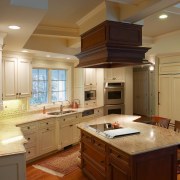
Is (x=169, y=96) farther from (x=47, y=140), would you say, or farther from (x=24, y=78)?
(x=24, y=78)

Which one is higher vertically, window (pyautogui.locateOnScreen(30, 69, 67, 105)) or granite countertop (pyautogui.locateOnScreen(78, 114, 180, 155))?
window (pyautogui.locateOnScreen(30, 69, 67, 105))

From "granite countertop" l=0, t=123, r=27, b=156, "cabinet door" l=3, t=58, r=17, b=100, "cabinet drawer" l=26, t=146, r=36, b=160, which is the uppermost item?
"cabinet door" l=3, t=58, r=17, b=100

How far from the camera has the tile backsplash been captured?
14.1 ft

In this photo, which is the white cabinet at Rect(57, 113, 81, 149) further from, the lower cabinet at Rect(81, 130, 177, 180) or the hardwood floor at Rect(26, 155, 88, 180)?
the lower cabinet at Rect(81, 130, 177, 180)

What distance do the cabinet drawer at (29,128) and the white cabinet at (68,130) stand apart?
661 mm

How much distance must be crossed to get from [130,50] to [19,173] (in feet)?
6.65

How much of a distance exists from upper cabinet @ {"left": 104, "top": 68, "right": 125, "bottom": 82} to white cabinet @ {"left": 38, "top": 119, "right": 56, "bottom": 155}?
2.25 m

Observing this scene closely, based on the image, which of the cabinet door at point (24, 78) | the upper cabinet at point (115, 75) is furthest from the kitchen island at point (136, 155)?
the upper cabinet at point (115, 75)

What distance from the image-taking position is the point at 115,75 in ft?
19.9

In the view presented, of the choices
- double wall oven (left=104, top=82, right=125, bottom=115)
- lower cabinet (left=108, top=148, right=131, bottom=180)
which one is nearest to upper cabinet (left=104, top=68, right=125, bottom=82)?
double wall oven (left=104, top=82, right=125, bottom=115)

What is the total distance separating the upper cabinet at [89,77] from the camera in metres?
5.72

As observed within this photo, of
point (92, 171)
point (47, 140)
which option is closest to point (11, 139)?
point (92, 171)

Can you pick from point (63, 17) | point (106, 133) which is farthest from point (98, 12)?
point (106, 133)

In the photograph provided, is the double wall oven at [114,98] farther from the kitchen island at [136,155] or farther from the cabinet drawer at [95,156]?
the kitchen island at [136,155]
